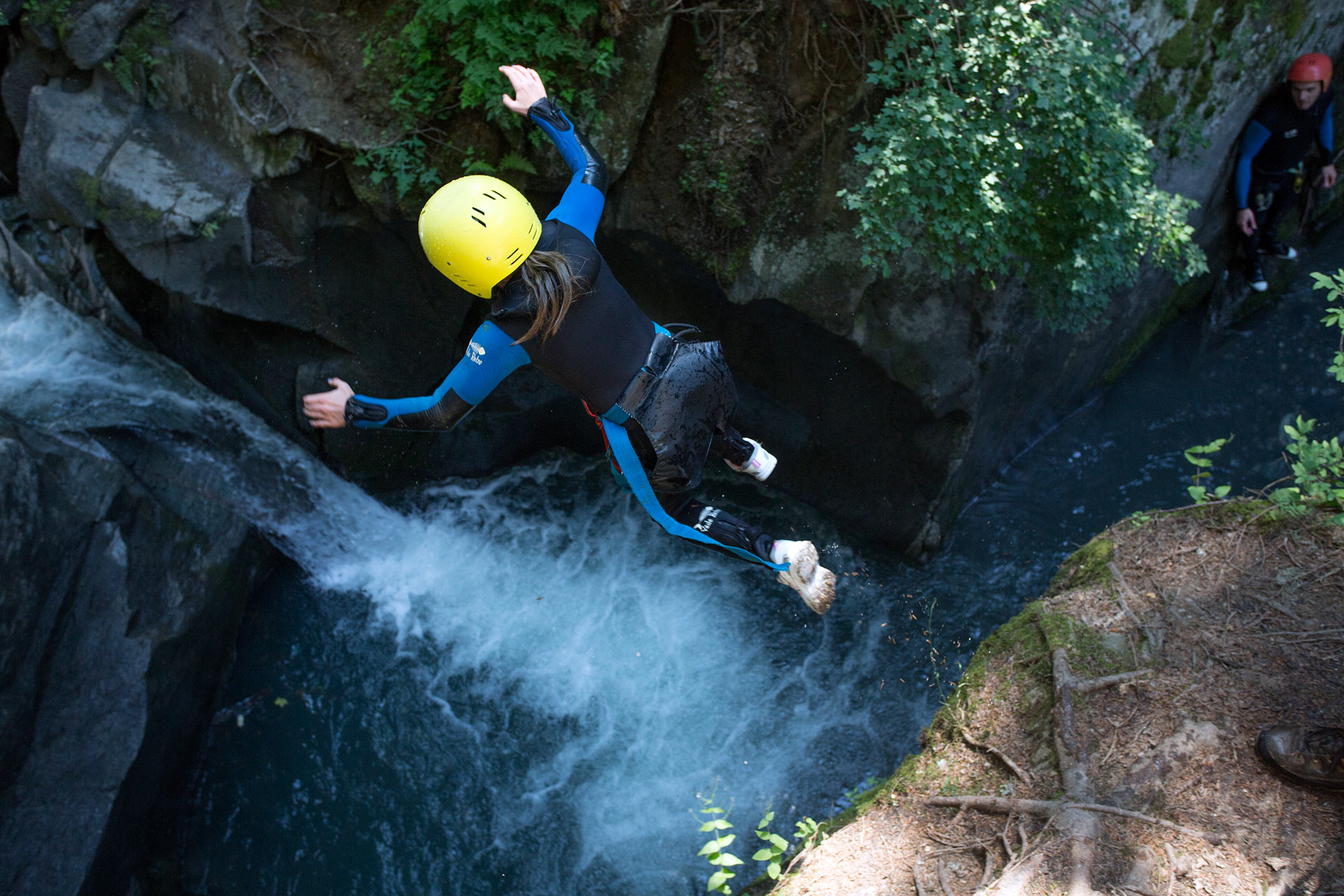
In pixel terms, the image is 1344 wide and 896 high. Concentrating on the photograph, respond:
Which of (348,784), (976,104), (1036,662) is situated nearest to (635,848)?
(348,784)

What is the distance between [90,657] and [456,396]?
7.83 ft

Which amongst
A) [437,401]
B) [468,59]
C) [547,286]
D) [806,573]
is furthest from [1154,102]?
[437,401]

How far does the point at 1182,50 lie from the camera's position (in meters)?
4.59

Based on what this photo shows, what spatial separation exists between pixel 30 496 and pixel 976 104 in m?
4.47

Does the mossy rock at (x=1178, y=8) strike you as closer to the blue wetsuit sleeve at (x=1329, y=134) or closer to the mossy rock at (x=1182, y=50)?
the mossy rock at (x=1182, y=50)

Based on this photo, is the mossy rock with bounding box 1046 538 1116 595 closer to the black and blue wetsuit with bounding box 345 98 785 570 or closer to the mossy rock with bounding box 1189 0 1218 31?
the black and blue wetsuit with bounding box 345 98 785 570

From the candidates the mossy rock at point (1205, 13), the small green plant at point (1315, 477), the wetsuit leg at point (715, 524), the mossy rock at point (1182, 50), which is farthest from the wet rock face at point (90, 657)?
the mossy rock at point (1205, 13)

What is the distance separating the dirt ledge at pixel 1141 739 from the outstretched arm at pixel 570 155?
2321 millimetres

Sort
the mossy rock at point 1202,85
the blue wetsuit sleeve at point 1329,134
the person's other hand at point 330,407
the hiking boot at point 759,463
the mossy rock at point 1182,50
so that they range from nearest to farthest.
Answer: the person's other hand at point 330,407 < the hiking boot at point 759,463 < the mossy rock at point 1182,50 < the mossy rock at point 1202,85 < the blue wetsuit sleeve at point 1329,134

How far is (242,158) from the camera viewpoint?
182 inches

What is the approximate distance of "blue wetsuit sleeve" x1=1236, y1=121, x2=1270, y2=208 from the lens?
5.50m

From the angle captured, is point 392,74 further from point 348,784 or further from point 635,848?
point 635,848

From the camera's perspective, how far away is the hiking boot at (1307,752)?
2.47 metres

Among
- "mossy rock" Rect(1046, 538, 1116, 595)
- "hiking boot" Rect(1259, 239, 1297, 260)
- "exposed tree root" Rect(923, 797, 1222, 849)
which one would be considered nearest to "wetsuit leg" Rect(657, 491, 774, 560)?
"exposed tree root" Rect(923, 797, 1222, 849)
